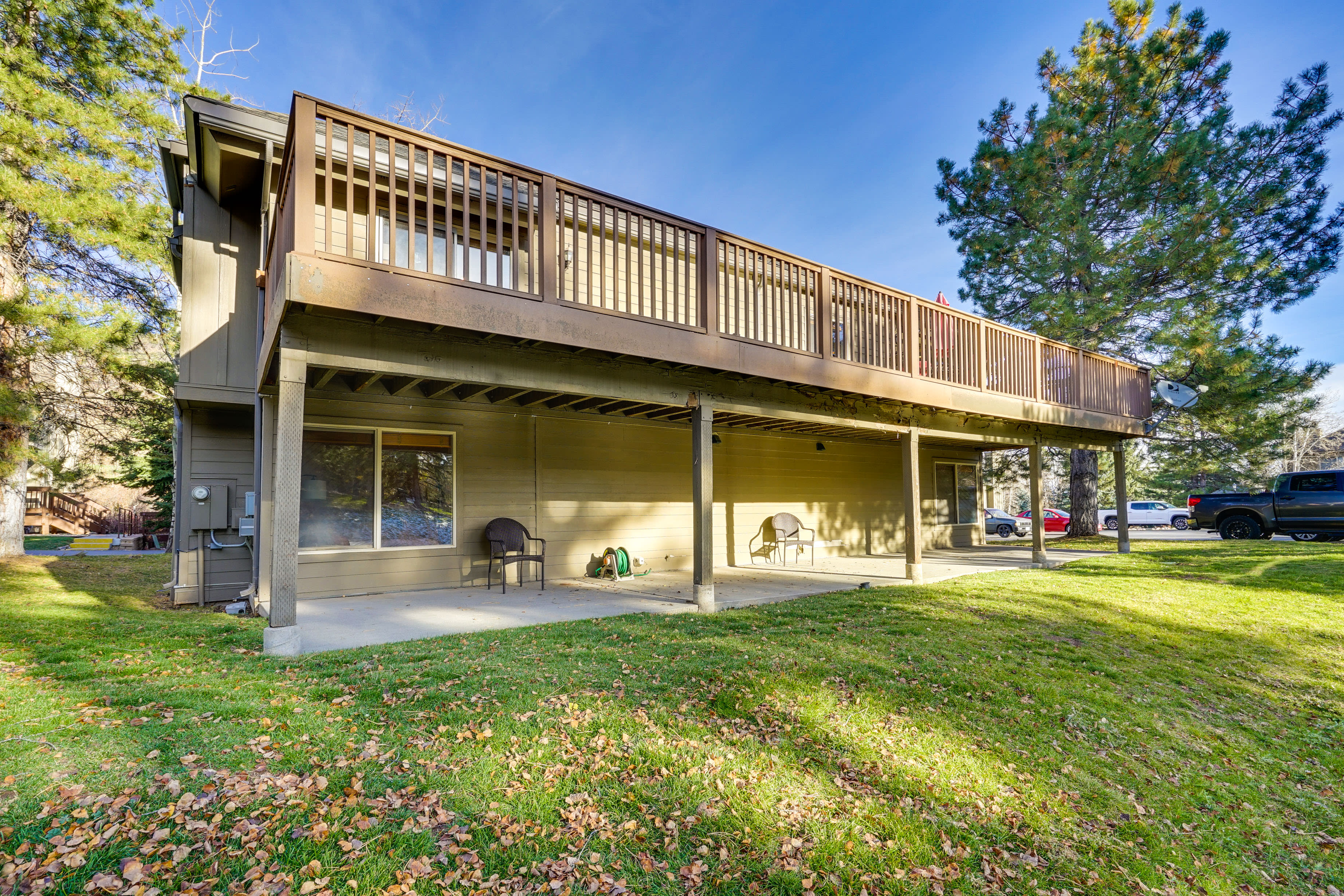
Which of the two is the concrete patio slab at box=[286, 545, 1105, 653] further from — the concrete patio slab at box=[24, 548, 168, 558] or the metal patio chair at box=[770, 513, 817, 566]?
the concrete patio slab at box=[24, 548, 168, 558]

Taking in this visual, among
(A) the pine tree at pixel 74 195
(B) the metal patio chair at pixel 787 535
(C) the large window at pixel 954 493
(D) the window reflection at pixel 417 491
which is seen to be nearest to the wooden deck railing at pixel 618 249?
(D) the window reflection at pixel 417 491

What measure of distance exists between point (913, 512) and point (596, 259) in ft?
16.6

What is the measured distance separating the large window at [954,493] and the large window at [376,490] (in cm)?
1003

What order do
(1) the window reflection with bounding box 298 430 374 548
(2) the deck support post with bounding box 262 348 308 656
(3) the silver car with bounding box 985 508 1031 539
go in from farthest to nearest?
(3) the silver car with bounding box 985 508 1031 539 < (1) the window reflection with bounding box 298 430 374 548 < (2) the deck support post with bounding box 262 348 308 656

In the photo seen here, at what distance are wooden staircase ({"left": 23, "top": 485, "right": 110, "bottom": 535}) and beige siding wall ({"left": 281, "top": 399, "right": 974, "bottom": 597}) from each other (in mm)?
16778

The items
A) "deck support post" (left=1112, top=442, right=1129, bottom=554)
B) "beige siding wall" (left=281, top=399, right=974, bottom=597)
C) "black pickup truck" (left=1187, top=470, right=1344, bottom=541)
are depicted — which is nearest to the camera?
"beige siding wall" (left=281, top=399, right=974, bottom=597)

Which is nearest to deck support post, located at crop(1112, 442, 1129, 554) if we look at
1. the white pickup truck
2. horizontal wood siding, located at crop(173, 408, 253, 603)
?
the white pickup truck

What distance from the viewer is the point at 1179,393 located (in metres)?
12.5

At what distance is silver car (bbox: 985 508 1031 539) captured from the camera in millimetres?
20500

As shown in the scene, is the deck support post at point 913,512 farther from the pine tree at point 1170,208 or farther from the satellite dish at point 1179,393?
the satellite dish at point 1179,393

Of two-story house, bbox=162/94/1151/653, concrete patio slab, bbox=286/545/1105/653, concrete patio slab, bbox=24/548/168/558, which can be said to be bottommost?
concrete patio slab, bbox=24/548/168/558

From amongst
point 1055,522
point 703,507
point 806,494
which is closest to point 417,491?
point 703,507

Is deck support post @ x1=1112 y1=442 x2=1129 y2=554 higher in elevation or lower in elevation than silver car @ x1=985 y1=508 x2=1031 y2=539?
higher

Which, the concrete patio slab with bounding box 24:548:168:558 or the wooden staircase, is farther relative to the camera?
the wooden staircase
